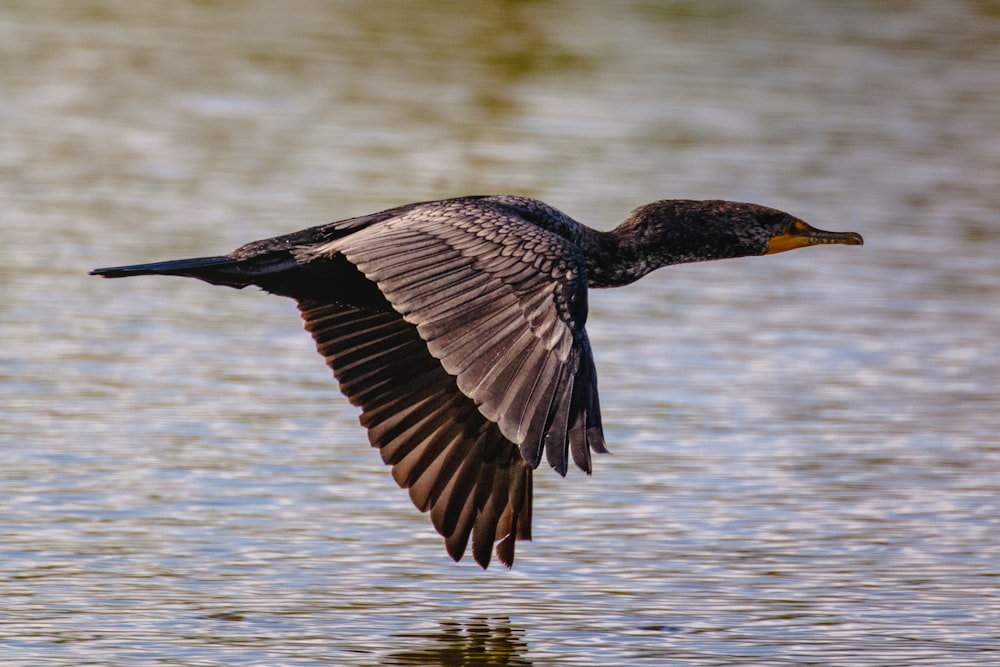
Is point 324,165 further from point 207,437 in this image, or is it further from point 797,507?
point 797,507

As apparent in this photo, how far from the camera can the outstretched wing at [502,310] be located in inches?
221

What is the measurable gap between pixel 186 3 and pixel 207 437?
8198 millimetres

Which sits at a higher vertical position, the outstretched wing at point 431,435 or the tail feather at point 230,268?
the tail feather at point 230,268

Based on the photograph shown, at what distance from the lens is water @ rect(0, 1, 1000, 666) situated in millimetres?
6758

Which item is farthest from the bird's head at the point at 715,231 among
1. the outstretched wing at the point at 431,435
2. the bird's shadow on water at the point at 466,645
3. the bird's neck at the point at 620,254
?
the bird's shadow on water at the point at 466,645

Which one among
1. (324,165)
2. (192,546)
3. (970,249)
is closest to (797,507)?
(192,546)

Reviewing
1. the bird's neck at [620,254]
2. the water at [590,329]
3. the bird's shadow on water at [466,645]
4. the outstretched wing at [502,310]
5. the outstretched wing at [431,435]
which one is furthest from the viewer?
the bird's neck at [620,254]

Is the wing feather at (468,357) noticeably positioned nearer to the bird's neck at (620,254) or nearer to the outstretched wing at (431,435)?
the outstretched wing at (431,435)

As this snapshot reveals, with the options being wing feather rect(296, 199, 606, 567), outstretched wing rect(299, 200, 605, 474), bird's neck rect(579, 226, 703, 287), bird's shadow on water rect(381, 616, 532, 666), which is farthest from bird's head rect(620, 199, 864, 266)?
bird's shadow on water rect(381, 616, 532, 666)

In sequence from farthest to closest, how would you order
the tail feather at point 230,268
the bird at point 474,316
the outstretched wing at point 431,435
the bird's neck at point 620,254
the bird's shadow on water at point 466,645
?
the bird's neck at point 620,254 → the tail feather at point 230,268 → the outstretched wing at point 431,435 → the bird's shadow on water at point 466,645 → the bird at point 474,316

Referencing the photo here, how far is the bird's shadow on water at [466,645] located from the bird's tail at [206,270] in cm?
134

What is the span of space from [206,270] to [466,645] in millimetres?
1527

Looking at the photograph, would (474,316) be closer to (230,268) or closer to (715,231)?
(230,268)

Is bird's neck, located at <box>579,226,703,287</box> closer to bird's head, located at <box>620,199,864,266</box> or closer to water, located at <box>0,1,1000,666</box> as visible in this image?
bird's head, located at <box>620,199,864,266</box>
